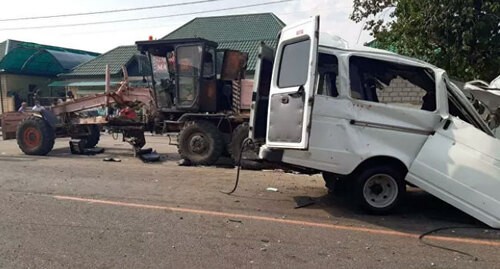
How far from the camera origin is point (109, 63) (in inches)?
1319

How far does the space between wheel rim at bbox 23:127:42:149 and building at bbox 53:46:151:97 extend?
52.3 ft

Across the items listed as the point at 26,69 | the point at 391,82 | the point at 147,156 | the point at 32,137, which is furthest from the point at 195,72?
the point at 26,69

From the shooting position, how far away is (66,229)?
580cm

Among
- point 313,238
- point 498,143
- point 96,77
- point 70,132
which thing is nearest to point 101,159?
point 70,132

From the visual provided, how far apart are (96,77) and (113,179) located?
961 inches

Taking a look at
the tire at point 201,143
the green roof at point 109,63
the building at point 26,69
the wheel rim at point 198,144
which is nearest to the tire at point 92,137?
the tire at point 201,143

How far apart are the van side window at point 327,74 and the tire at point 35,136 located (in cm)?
955

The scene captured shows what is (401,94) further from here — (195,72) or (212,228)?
(195,72)

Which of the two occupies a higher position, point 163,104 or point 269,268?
point 163,104

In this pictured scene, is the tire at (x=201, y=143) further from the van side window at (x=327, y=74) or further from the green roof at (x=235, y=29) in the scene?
the green roof at (x=235, y=29)

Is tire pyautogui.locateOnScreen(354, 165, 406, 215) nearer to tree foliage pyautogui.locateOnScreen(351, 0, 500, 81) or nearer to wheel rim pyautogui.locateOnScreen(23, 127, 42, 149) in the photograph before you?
tree foliage pyautogui.locateOnScreen(351, 0, 500, 81)

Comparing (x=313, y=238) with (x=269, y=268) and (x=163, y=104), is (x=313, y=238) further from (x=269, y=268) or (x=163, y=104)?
(x=163, y=104)

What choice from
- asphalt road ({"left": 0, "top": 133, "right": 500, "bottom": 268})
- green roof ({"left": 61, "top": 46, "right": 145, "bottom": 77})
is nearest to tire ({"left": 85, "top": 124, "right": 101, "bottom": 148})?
asphalt road ({"left": 0, "top": 133, "right": 500, "bottom": 268})

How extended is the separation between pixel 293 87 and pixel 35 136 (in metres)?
9.83
